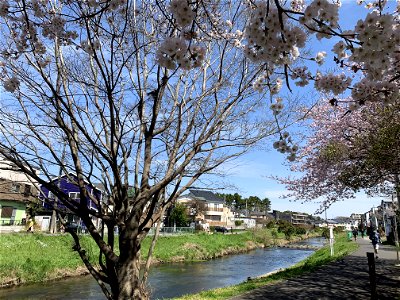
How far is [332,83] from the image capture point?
148 inches

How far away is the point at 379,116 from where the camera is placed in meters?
7.57

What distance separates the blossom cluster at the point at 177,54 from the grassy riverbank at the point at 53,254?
470 inches

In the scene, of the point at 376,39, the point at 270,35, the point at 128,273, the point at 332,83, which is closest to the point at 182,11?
the point at 270,35

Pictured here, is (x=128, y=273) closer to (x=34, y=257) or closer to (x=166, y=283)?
(x=166, y=283)

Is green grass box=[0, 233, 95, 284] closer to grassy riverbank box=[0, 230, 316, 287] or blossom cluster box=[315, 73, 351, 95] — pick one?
grassy riverbank box=[0, 230, 316, 287]

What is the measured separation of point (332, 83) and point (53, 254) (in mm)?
21978

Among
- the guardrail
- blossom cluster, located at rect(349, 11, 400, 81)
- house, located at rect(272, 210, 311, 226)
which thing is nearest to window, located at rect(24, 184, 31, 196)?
blossom cluster, located at rect(349, 11, 400, 81)

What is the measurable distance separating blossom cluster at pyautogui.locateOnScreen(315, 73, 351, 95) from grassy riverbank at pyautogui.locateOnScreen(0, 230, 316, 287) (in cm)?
1176

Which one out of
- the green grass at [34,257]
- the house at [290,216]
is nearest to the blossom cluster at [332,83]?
the green grass at [34,257]

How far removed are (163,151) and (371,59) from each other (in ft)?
14.4

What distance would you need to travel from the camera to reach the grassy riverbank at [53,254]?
17.8m

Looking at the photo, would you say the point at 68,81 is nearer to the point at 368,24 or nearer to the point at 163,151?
the point at 163,151

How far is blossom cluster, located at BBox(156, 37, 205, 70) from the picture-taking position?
107 inches

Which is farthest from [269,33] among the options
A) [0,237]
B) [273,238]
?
[273,238]
